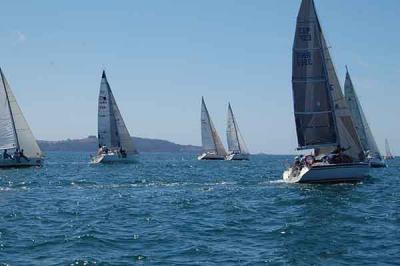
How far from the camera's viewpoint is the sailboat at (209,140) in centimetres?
11169

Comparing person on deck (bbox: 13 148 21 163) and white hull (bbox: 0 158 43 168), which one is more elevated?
person on deck (bbox: 13 148 21 163)

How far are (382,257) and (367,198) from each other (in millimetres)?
14822

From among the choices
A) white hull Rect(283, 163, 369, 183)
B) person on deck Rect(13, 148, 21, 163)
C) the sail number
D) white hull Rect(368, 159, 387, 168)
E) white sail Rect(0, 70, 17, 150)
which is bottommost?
white hull Rect(368, 159, 387, 168)

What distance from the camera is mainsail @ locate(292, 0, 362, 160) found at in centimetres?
4181

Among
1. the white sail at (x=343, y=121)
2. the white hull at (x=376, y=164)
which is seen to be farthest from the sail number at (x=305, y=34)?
the white hull at (x=376, y=164)

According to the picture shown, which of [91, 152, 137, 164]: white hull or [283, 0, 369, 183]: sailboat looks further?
[91, 152, 137, 164]: white hull

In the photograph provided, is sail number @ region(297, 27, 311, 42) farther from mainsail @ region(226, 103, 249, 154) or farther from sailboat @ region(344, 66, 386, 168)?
mainsail @ region(226, 103, 249, 154)

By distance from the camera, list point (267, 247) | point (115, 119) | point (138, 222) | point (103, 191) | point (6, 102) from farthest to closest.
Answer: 1. point (115, 119)
2. point (6, 102)
3. point (103, 191)
4. point (138, 222)
5. point (267, 247)

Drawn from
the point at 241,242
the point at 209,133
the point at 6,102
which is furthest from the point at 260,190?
the point at 209,133

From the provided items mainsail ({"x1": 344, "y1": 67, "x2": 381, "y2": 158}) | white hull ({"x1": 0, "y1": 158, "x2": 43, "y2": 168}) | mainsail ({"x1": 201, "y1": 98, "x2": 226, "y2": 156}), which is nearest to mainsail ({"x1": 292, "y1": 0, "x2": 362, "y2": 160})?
white hull ({"x1": 0, "y1": 158, "x2": 43, "y2": 168})

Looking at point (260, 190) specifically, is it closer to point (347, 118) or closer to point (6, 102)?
point (347, 118)

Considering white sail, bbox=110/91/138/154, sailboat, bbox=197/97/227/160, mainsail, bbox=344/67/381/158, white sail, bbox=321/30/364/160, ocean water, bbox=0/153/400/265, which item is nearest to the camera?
ocean water, bbox=0/153/400/265

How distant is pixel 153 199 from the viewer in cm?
3138

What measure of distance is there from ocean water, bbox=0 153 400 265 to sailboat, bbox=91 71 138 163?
50.1 metres
